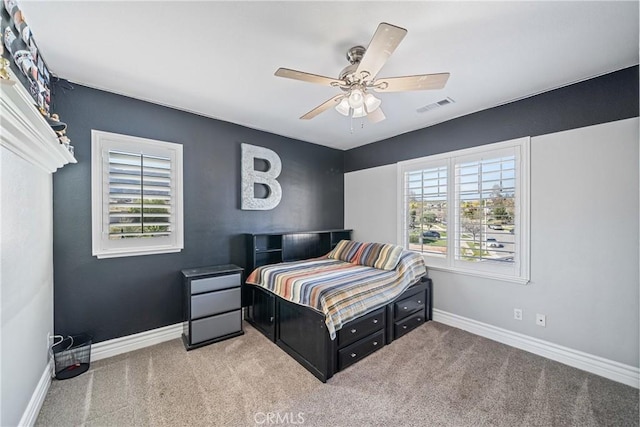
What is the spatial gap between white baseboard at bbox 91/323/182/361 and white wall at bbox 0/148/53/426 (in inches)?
17.8

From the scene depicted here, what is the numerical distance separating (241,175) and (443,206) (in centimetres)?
259

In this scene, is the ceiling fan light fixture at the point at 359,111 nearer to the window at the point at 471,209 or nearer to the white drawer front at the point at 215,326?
the window at the point at 471,209

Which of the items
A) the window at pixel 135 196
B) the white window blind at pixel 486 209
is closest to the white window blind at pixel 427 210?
the white window blind at pixel 486 209

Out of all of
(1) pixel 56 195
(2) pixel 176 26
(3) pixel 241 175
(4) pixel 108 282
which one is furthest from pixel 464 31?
(4) pixel 108 282

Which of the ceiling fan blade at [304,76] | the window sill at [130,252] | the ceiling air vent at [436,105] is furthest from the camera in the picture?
the ceiling air vent at [436,105]

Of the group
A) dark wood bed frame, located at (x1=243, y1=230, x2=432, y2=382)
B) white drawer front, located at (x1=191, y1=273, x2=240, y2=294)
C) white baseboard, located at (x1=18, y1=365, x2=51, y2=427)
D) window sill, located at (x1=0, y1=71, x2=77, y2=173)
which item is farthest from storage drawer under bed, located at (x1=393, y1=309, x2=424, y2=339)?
window sill, located at (x1=0, y1=71, x2=77, y2=173)

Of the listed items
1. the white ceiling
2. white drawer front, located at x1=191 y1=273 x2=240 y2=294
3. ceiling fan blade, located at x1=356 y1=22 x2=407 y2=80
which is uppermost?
the white ceiling

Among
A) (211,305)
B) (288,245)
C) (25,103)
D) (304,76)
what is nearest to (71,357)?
(211,305)

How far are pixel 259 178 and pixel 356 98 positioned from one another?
1.99 m

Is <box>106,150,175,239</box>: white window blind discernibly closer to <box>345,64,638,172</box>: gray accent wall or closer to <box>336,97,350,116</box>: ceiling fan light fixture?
<box>336,97,350,116</box>: ceiling fan light fixture

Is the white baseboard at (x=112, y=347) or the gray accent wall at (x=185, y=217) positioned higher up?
the gray accent wall at (x=185, y=217)

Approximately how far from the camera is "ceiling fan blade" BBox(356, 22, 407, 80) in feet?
4.26

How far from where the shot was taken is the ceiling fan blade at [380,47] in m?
1.30

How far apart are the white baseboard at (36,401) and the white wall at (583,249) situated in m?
3.87
